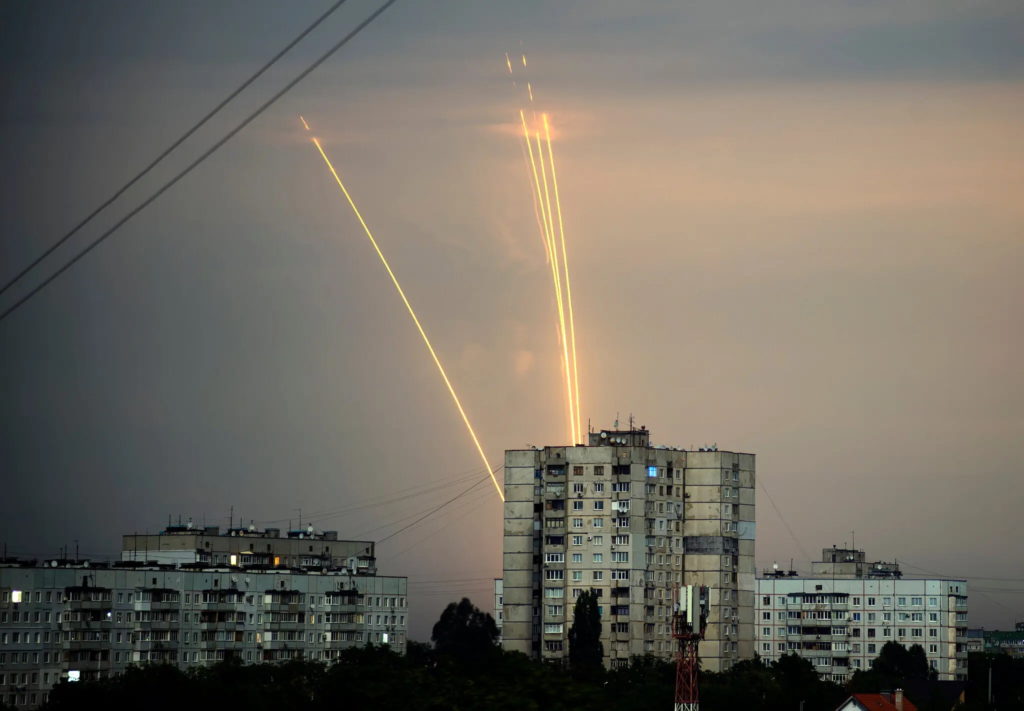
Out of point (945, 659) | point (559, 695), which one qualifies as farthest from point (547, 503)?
point (945, 659)

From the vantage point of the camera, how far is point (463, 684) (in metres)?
114

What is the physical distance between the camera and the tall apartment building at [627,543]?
14012cm

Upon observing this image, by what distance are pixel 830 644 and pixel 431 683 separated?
82.3 m

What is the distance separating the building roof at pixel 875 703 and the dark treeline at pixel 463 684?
5.13 ft

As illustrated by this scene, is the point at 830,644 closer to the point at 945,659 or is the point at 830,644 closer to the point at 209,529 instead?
the point at 945,659

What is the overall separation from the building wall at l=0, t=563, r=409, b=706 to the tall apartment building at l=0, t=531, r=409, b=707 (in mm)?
72

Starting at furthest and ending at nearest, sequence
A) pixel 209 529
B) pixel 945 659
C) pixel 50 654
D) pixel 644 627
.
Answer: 1. pixel 945 659
2. pixel 209 529
3. pixel 644 627
4. pixel 50 654

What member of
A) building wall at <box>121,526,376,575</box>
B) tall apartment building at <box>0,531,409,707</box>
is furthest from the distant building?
building wall at <box>121,526,376,575</box>

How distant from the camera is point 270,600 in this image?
5566 inches

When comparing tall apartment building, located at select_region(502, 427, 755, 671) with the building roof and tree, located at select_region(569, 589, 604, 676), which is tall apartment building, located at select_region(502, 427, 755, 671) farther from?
the building roof

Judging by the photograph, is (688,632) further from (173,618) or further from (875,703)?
(173,618)

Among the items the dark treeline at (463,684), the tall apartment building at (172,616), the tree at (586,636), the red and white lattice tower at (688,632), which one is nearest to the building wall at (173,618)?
the tall apartment building at (172,616)

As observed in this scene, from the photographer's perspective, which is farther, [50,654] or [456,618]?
[456,618]

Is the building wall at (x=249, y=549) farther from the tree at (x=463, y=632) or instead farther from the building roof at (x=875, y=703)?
the building roof at (x=875, y=703)
